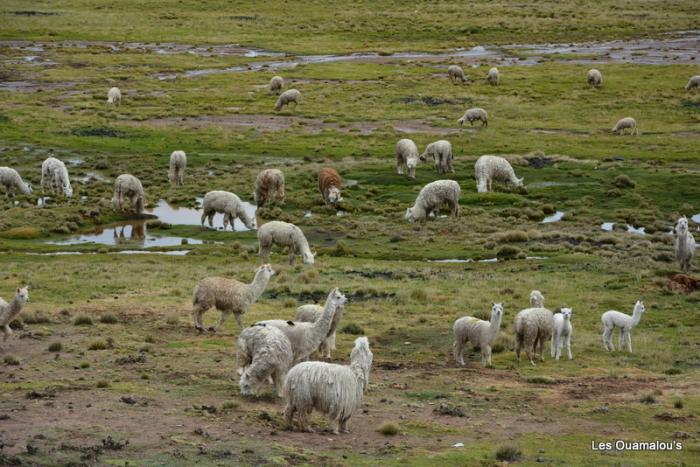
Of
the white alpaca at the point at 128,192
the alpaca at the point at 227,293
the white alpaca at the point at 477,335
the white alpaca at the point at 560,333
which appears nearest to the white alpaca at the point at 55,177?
the white alpaca at the point at 128,192

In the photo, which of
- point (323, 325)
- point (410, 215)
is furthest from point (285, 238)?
point (323, 325)

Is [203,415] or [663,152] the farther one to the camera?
[663,152]

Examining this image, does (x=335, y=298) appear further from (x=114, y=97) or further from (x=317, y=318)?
(x=114, y=97)

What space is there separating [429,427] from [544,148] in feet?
145

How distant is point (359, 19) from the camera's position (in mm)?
124688

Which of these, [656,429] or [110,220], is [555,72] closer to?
[110,220]

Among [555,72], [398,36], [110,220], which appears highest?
[398,36]

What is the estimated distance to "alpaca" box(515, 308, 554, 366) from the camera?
79.4 feet

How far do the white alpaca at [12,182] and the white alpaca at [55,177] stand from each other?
0.84m

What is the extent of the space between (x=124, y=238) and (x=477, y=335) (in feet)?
71.9

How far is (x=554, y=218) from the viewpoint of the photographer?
154 ft

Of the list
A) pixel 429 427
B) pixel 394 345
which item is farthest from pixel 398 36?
pixel 429 427

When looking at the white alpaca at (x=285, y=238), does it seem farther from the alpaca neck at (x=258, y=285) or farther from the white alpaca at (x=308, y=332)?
the white alpaca at (x=308, y=332)

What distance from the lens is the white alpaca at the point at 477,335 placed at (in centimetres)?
2342
